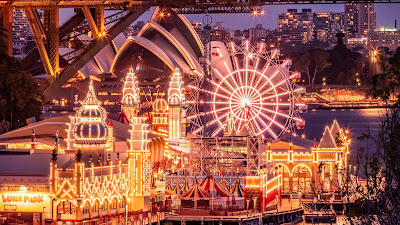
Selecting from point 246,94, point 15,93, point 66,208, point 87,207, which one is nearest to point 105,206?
point 87,207

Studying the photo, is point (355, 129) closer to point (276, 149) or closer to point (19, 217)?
point (276, 149)

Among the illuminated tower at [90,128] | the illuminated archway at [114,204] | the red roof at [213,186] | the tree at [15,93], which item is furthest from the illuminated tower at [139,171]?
the tree at [15,93]

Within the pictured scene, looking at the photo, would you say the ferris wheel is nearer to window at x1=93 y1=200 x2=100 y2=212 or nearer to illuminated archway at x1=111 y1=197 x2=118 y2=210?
illuminated archway at x1=111 y1=197 x2=118 y2=210

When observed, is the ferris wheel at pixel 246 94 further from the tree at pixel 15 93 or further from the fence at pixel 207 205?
the fence at pixel 207 205

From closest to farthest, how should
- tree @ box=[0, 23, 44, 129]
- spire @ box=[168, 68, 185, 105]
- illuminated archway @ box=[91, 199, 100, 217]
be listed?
illuminated archway @ box=[91, 199, 100, 217]
tree @ box=[0, 23, 44, 129]
spire @ box=[168, 68, 185, 105]

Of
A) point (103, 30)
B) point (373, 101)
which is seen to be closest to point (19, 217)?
point (103, 30)

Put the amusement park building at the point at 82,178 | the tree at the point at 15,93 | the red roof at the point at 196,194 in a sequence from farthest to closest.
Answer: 1. the tree at the point at 15,93
2. the red roof at the point at 196,194
3. the amusement park building at the point at 82,178

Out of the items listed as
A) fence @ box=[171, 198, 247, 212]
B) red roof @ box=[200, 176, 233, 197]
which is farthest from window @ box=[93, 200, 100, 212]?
red roof @ box=[200, 176, 233, 197]
